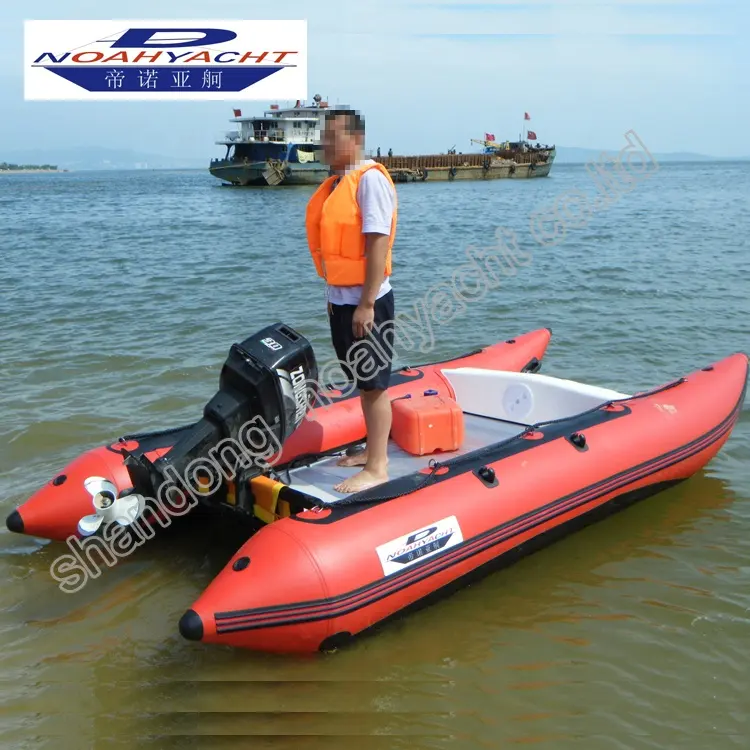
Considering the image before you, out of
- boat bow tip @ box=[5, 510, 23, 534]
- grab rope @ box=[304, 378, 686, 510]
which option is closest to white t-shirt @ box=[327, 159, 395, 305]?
grab rope @ box=[304, 378, 686, 510]

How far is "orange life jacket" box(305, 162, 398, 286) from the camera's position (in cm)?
313

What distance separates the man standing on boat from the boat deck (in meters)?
0.53

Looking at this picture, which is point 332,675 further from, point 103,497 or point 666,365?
point 666,365

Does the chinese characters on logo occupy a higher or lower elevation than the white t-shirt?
higher

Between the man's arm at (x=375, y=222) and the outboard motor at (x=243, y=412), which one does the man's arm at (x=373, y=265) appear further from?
the outboard motor at (x=243, y=412)

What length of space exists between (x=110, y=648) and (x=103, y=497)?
611mm

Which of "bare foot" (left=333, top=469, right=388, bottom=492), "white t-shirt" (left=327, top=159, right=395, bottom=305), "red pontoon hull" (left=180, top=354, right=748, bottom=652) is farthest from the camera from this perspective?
"bare foot" (left=333, top=469, right=388, bottom=492)

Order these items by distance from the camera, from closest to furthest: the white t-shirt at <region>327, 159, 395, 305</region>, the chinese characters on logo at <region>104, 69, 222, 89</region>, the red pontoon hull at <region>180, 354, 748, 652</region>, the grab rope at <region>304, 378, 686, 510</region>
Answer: the red pontoon hull at <region>180, 354, 748, 652</region> → the white t-shirt at <region>327, 159, 395, 305</region> → the grab rope at <region>304, 378, 686, 510</region> → the chinese characters on logo at <region>104, 69, 222, 89</region>

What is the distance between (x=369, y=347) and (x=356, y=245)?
428mm

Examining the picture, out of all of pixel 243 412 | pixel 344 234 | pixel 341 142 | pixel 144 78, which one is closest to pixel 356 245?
pixel 344 234

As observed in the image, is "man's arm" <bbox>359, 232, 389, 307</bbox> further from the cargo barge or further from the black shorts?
the cargo barge

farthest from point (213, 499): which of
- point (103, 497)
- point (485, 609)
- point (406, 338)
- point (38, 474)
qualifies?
point (406, 338)

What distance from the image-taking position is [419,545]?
10.3ft

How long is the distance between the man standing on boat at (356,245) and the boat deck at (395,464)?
53 cm
